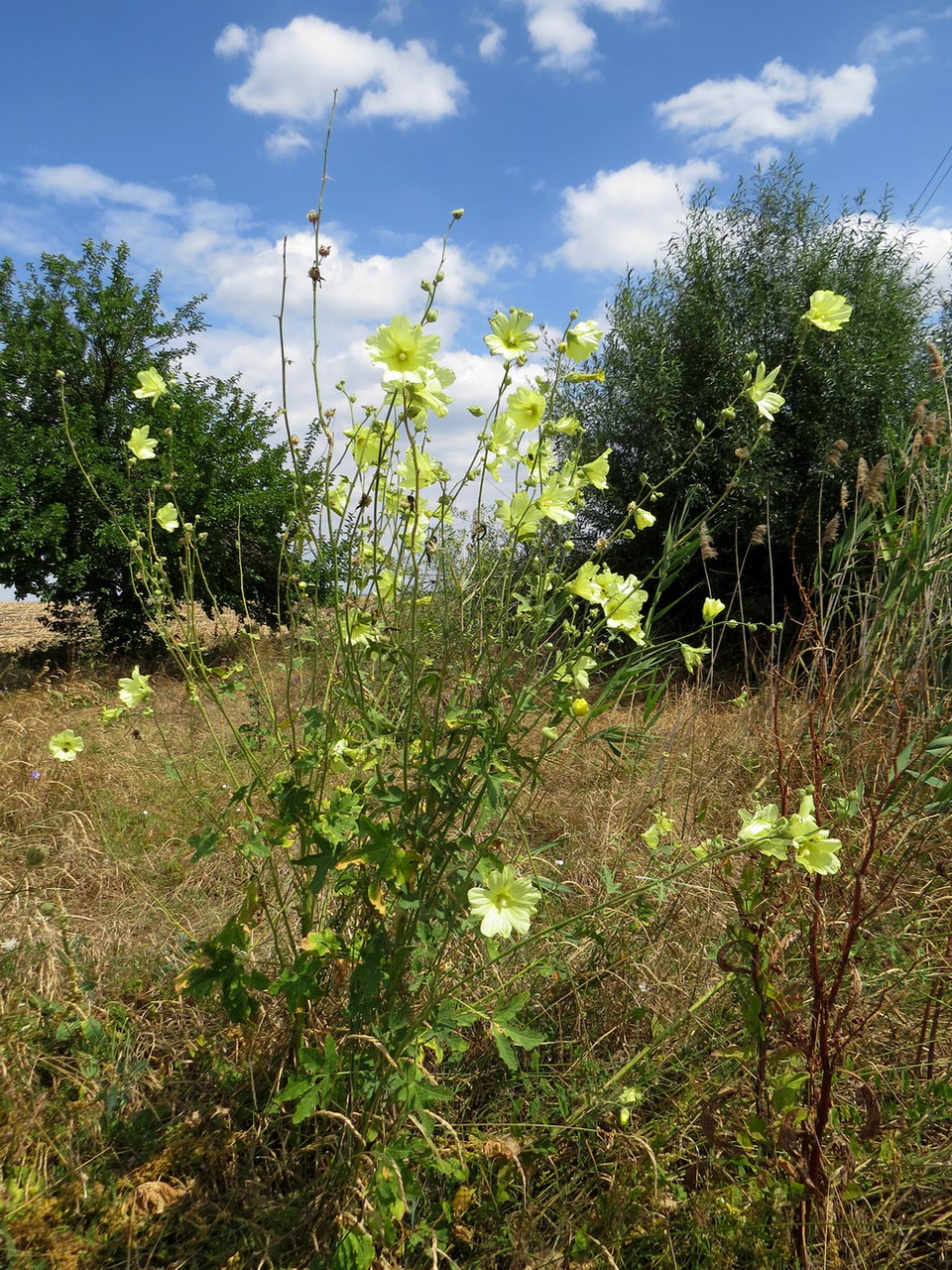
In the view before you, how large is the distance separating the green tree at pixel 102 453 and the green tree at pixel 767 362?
3.04 meters

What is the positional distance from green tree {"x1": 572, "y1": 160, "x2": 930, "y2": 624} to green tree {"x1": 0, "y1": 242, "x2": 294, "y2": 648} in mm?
3038

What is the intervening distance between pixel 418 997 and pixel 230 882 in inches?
53.8

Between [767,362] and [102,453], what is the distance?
5.63 metres

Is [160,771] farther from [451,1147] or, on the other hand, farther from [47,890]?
[451,1147]

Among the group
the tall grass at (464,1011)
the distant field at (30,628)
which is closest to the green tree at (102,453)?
the distant field at (30,628)

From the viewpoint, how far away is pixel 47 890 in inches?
96.1

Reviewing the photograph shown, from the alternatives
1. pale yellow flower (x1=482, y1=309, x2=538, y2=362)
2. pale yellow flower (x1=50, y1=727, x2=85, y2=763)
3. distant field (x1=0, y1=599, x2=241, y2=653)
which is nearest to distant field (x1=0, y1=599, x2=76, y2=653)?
distant field (x1=0, y1=599, x2=241, y2=653)

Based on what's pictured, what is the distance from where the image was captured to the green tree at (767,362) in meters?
6.09

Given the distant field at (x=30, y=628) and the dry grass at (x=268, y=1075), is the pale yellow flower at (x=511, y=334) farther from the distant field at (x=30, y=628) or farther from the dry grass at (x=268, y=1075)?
the distant field at (x=30, y=628)

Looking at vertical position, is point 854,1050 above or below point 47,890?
above

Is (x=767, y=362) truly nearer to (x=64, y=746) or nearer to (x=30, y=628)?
(x=64, y=746)

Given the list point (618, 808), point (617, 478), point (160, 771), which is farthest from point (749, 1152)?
point (617, 478)

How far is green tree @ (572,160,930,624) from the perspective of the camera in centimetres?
609

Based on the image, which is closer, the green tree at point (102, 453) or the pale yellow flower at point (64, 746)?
the pale yellow flower at point (64, 746)
